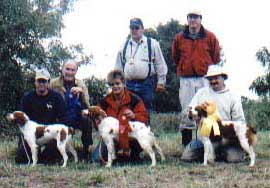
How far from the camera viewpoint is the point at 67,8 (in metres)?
22.6

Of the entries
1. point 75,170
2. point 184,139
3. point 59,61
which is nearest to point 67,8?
point 59,61

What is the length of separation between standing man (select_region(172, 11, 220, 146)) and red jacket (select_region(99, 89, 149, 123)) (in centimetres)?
108

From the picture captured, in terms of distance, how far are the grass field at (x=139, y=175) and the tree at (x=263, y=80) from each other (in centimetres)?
2417

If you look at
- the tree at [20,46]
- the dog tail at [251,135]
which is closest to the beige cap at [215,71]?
the dog tail at [251,135]

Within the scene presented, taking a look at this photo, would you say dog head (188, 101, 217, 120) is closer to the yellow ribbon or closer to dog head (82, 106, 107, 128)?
the yellow ribbon

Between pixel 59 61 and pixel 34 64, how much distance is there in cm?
107

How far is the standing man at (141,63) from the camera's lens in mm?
10445

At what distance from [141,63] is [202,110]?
1680 mm

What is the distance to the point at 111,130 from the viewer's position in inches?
371

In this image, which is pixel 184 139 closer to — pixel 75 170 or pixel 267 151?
pixel 267 151

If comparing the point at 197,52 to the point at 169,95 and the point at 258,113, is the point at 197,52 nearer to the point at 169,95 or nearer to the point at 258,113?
the point at 258,113

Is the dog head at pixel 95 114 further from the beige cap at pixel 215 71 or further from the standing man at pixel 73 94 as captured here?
the beige cap at pixel 215 71

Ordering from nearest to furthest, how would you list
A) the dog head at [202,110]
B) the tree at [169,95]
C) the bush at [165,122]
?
the dog head at [202,110] → the bush at [165,122] → the tree at [169,95]

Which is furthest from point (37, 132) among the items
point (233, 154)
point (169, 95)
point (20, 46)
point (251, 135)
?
point (169, 95)
